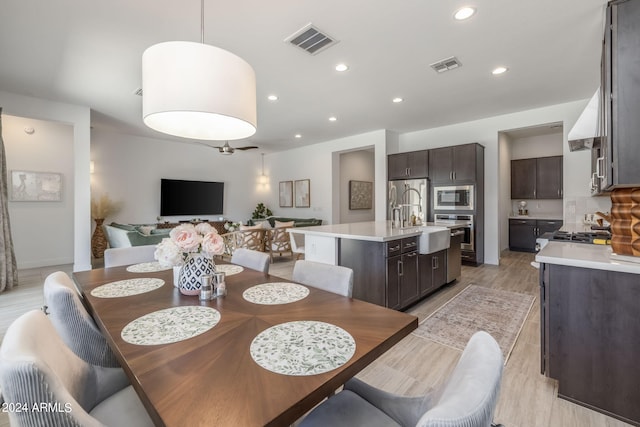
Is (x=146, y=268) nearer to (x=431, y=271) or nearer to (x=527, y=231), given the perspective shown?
(x=431, y=271)

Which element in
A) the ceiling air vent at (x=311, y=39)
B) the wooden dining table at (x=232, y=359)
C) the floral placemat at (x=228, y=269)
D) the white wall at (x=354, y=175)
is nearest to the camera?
the wooden dining table at (x=232, y=359)

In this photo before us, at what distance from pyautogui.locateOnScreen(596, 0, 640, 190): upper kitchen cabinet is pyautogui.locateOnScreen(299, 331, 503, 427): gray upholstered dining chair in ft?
5.36

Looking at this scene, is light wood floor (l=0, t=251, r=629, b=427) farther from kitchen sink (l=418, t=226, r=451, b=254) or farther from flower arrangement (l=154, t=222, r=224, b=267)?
flower arrangement (l=154, t=222, r=224, b=267)

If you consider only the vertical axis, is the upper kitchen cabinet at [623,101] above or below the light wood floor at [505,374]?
above

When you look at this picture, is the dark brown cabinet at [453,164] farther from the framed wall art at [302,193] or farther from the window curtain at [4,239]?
the window curtain at [4,239]

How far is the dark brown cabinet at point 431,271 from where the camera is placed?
10.8ft

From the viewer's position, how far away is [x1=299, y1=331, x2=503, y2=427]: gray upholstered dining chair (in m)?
0.51

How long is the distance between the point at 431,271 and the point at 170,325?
3108mm

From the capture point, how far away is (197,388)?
2.32ft

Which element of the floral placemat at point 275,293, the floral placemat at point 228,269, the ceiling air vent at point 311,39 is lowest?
the floral placemat at point 275,293

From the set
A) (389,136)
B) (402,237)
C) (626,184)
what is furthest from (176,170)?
(626,184)

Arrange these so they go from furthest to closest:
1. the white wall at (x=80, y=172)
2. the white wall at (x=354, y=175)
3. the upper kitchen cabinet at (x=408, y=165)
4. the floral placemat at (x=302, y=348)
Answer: the white wall at (x=354, y=175) → the upper kitchen cabinet at (x=408, y=165) → the white wall at (x=80, y=172) → the floral placemat at (x=302, y=348)

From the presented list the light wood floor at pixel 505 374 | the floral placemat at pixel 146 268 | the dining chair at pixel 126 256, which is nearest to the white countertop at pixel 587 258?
the light wood floor at pixel 505 374

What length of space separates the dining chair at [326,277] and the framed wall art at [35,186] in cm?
633
